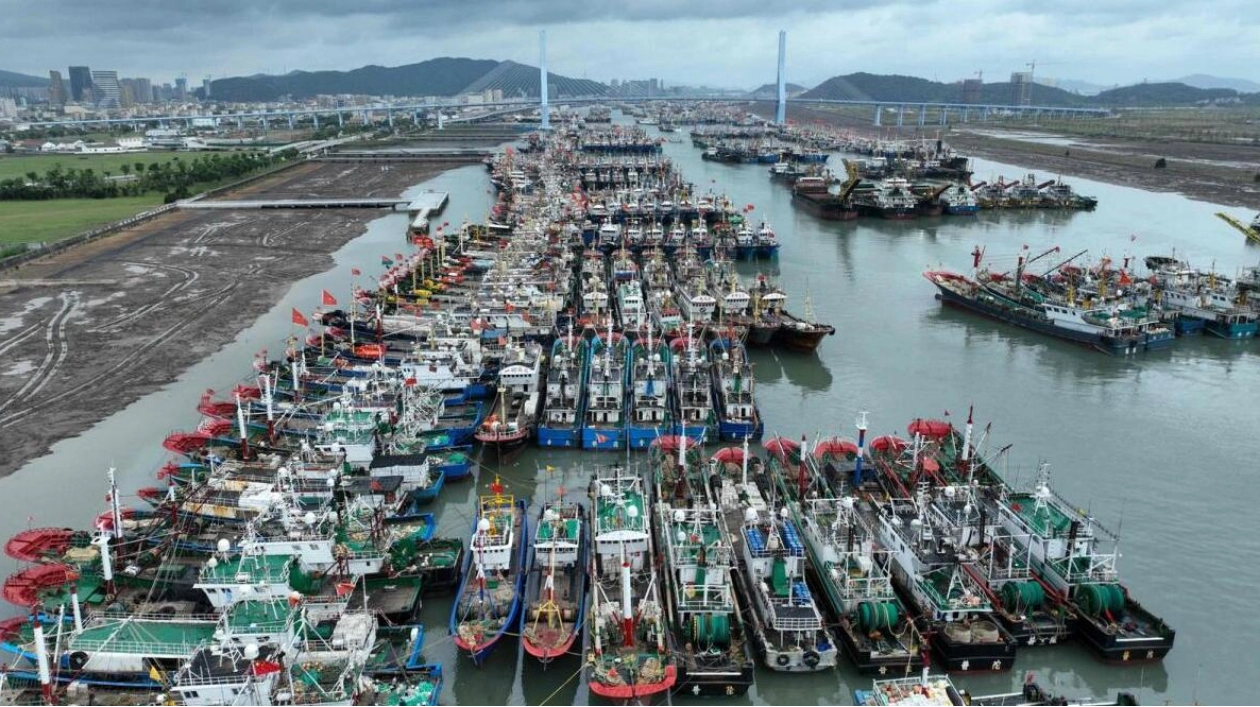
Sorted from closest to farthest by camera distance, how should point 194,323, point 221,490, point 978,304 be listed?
point 221,490
point 194,323
point 978,304

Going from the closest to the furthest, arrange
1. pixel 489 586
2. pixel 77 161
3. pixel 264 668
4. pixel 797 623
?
Answer: pixel 264 668
pixel 797 623
pixel 489 586
pixel 77 161

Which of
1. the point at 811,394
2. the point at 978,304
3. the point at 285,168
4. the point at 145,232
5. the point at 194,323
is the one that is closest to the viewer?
the point at 811,394

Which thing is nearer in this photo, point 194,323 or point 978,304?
point 194,323

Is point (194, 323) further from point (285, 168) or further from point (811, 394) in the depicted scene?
point (285, 168)

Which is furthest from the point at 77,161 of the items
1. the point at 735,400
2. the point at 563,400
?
the point at 735,400

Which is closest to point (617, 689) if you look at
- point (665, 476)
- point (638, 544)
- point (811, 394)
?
point (638, 544)

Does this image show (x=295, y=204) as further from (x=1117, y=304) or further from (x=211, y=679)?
(x=211, y=679)
